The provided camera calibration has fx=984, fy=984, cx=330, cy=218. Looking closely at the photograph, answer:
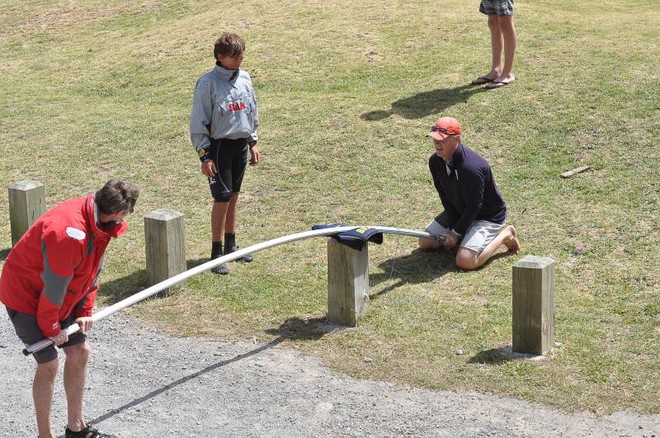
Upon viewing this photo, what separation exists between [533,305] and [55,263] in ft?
9.73

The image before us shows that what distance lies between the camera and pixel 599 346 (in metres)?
6.37

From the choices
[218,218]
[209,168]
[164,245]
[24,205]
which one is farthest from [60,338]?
[24,205]

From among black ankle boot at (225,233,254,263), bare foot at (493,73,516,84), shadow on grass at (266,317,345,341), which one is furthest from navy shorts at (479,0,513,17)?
shadow on grass at (266,317,345,341)

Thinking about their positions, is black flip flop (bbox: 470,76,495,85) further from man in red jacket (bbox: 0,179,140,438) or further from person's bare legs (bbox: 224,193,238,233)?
man in red jacket (bbox: 0,179,140,438)

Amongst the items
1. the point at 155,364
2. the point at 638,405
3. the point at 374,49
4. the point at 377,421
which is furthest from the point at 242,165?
the point at 374,49

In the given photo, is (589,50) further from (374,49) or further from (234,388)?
(234,388)

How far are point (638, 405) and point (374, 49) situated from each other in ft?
29.2

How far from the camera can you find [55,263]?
4.74 metres

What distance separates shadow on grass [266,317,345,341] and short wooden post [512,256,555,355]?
1.29 metres

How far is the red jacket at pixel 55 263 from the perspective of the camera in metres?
4.75

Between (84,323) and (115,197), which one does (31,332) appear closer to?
(84,323)

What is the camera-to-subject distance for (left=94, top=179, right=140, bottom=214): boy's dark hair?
4.83 metres

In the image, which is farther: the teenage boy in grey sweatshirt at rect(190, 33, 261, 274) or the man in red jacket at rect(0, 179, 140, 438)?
the teenage boy in grey sweatshirt at rect(190, 33, 261, 274)

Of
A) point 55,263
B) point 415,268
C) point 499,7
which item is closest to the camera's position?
point 55,263
